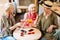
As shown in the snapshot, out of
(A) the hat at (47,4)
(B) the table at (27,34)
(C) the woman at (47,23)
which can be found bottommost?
(B) the table at (27,34)

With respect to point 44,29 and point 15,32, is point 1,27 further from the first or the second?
point 44,29

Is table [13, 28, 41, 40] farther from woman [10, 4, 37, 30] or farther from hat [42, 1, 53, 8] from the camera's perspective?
hat [42, 1, 53, 8]

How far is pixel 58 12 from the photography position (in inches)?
49.0

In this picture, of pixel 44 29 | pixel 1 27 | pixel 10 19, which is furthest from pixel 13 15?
pixel 44 29

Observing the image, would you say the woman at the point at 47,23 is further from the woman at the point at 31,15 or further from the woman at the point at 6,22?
the woman at the point at 6,22

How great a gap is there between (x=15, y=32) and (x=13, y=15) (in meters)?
0.15

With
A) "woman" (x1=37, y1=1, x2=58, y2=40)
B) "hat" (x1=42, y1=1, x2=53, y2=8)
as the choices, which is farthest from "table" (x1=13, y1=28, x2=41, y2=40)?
"hat" (x1=42, y1=1, x2=53, y2=8)

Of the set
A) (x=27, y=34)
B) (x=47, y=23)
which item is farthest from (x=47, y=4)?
(x=27, y=34)

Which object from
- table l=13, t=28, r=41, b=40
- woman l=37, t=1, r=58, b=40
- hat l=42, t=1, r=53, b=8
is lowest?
table l=13, t=28, r=41, b=40

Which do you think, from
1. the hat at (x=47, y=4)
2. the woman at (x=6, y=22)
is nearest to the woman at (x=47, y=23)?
the hat at (x=47, y=4)

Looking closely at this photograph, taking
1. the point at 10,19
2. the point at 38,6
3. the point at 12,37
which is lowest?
the point at 12,37

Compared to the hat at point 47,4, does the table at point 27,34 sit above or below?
below

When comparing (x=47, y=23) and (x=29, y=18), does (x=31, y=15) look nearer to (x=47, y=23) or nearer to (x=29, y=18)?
(x=29, y=18)

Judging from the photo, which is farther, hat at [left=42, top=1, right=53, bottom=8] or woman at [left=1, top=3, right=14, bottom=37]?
woman at [left=1, top=3, right=14, bottom=37]
